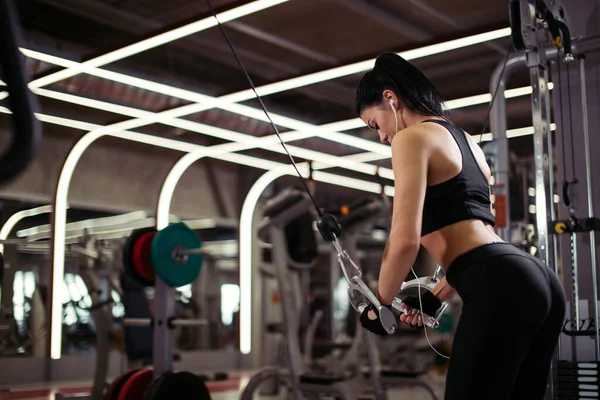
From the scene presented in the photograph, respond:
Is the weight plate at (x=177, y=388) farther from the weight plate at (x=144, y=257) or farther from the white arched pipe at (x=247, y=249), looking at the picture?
the white arched pipe at (x=247, y=249)

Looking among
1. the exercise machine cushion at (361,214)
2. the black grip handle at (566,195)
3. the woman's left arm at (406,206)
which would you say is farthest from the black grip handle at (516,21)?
the exercise machine cushion at (361,214)

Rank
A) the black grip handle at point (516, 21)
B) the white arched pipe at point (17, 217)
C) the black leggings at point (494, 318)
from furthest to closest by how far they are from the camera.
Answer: the white arched pipe at point (17, 217), the black grip handle at point (516, 21), the black leggings at point (494, 318)

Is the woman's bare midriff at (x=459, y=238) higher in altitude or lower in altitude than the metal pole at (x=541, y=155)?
lower

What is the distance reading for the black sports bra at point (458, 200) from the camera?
5.37 feet

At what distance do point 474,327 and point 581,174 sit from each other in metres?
2.17

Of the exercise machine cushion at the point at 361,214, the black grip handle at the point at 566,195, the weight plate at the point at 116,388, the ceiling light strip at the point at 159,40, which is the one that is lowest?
the weight plate at the point at 116,388

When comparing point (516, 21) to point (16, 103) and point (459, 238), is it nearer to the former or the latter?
point (459, 238)

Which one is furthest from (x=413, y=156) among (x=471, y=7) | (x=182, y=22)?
(x=471, y=7)

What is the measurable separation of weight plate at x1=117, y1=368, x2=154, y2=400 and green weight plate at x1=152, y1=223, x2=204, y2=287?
0.61 metres

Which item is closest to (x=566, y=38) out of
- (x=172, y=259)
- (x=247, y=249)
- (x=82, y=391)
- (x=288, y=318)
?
(x=172, y=259)

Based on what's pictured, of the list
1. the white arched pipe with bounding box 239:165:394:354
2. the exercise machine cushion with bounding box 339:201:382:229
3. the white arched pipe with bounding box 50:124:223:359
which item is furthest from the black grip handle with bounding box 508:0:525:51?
the white arched pipe with bounding box 239:165:394:354

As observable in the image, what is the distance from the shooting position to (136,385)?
4188 millimetres

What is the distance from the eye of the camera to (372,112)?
1.86 metres

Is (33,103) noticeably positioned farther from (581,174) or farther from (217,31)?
(217,31)
